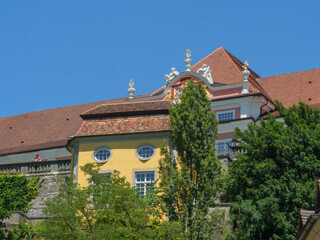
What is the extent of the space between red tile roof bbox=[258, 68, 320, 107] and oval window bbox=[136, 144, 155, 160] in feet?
63.0

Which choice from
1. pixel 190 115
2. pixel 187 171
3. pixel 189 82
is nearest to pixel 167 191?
pixel 187 171

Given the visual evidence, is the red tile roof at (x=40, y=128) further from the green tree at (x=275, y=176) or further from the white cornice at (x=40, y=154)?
the green tree at (x=275, y=176)

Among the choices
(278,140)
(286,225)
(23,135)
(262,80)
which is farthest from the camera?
(23,135)

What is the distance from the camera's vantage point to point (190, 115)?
34.7 metres

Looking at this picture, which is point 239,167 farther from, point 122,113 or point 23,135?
point 23,135

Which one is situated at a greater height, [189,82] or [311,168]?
[189,82]

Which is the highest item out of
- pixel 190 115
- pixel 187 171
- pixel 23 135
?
pixel 23 135

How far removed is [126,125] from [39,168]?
33.0 feet

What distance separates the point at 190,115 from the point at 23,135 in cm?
3203

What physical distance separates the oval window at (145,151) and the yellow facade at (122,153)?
0.14 meters

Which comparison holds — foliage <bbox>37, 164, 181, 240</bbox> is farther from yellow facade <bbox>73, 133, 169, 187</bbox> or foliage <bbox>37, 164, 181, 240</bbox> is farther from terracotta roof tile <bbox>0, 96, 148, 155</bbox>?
terracotta roof tile <bbox>0, 96, 148, 155</bbox>

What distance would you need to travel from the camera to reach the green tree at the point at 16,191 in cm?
4091

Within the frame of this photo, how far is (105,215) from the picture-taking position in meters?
31.5

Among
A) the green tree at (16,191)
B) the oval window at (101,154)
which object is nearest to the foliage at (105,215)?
the oval window at (101,154)
